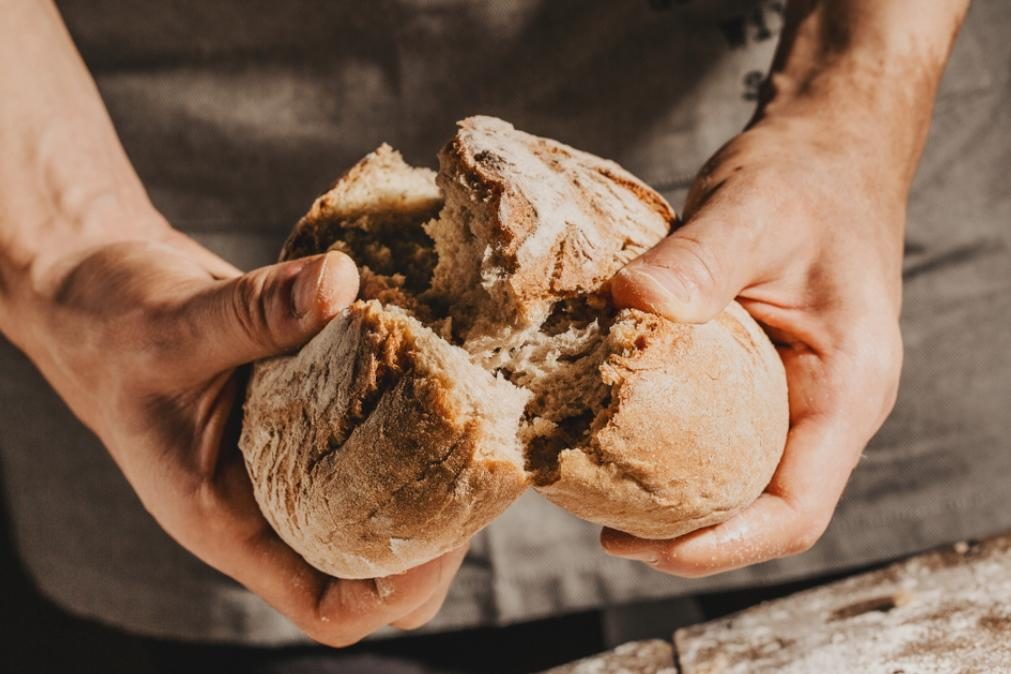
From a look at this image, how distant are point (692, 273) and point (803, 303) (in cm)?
Answer: 36

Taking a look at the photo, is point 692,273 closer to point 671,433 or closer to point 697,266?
point 697,266

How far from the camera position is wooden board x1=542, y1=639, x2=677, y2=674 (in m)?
1.62

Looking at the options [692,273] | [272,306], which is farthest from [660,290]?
[272,306]

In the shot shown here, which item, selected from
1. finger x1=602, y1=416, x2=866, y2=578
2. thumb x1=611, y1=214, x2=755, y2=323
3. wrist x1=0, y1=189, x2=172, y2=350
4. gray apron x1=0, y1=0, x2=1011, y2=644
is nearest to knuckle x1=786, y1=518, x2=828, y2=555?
finger x1=602, y1=416, x2=866, y2=578

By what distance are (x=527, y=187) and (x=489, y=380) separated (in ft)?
0.84

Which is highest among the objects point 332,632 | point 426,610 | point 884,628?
point 332,632

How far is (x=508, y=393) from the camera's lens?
1.13 metres

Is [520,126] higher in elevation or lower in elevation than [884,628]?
higher

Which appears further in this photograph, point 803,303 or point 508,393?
point 803,303

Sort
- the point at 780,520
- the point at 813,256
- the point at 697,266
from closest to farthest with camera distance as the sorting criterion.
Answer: the point at 697,266, the point at 780,520, the point at 813,256

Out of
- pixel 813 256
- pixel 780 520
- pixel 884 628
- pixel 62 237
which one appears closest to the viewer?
pixel 780 520

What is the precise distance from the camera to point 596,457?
3.61ft

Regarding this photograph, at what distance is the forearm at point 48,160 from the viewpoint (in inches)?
68.2

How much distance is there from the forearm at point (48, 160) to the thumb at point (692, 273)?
1.01 meters
